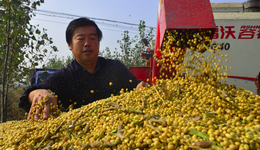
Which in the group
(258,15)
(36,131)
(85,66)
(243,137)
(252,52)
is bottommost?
(36,131)

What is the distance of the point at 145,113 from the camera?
5.23 ft

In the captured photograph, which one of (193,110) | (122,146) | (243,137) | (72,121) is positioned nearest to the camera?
(243,137)

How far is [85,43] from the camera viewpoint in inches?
112

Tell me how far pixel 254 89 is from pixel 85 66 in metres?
4.54


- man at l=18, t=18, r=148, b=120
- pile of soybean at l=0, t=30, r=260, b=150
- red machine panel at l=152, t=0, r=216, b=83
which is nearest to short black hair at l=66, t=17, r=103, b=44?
man at l=18, t=18, r=148, b=120

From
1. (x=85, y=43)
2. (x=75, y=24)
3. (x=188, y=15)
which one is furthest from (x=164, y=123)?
(x=75, y=24)

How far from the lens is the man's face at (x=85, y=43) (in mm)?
2868

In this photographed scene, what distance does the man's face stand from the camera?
2.87 meters

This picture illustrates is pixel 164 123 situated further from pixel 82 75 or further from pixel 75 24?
pixel 75 24

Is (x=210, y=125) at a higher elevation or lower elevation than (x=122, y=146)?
higher

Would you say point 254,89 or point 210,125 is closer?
point 210,125

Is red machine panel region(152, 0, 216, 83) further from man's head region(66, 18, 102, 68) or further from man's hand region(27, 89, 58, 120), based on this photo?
man's hand region(27, 89, 58, 120)

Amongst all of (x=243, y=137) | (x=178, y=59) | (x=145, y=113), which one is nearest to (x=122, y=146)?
(x=145, y=113)

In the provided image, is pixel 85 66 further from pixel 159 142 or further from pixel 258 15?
pixel 258 15
